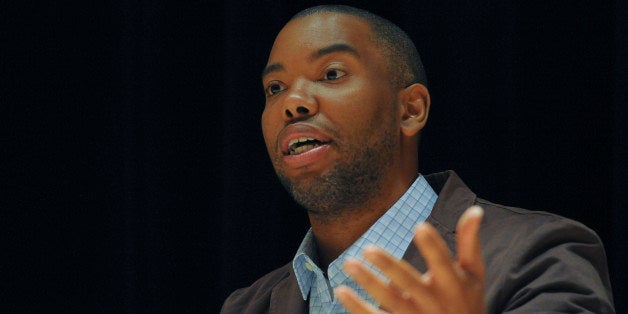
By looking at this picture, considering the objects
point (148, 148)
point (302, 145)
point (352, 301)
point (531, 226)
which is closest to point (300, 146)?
point (302, 145)

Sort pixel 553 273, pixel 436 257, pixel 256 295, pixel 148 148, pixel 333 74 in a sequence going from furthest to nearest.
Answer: pixel 148 148 < pixel 256 295 < pixel 333 74 < pixel 553 273 < pixel 436 257

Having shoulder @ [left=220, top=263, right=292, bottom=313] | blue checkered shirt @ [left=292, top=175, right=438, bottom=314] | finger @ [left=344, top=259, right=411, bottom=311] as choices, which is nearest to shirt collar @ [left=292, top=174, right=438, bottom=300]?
blue checkered shirt @ [left=292, top=175, right=438, bottom=314]

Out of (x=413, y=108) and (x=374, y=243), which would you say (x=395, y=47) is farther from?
(x=374, y=243)

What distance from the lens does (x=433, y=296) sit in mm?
918

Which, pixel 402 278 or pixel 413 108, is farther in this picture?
pixel 413 108

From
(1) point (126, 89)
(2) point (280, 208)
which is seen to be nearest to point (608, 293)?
(2) point (280, 208)

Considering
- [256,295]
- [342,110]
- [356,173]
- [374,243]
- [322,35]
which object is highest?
[322,35]

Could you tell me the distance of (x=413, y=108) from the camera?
1594 mm

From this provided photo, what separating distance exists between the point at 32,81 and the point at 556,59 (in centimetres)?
106

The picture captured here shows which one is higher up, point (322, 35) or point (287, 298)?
point (322, 35)

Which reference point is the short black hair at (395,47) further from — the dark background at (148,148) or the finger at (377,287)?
the finger at (377,287)

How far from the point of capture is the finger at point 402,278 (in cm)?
90

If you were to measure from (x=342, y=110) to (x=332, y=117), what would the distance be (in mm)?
20

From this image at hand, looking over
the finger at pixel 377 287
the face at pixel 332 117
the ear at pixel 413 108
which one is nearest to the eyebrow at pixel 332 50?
the face at pixel 332 117
